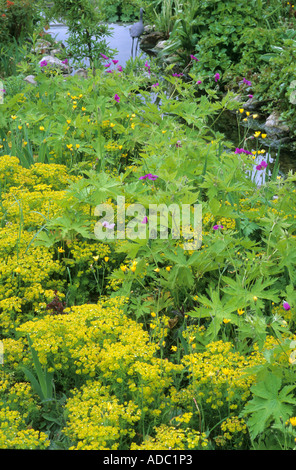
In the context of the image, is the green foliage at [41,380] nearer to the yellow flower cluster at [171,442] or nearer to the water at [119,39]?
the yellow flower cluster at [171,442]

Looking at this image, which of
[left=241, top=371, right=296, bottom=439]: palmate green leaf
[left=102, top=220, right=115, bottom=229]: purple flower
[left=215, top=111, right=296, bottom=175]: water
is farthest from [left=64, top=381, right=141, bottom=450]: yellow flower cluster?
[left=215, top=111, right=296, bottom=175]: water

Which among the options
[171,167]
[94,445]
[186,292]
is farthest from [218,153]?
[94,445]

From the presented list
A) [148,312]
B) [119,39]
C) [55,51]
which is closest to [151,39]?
[119,39]

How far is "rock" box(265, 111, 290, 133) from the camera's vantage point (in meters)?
5.16

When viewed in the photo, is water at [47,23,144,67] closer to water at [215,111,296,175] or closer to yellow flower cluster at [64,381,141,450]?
water at [215,111,296,175]

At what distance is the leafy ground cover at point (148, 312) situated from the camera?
1.80 meters

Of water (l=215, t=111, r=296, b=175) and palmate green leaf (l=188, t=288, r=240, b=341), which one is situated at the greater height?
palmate green leaf (l=188, t=288, r=240, b=341)

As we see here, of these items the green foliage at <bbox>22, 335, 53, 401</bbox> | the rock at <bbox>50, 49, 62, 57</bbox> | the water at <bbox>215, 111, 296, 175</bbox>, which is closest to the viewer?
the green foliage at <bbox>22, 335, 53, 401</bbox>

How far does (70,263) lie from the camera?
2.70 meters

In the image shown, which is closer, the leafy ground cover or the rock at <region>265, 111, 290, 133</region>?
the leafy ground cover

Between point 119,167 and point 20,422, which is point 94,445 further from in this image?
point 119,167

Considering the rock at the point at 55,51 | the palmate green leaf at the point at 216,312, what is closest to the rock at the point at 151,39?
the rock at the point at 55,51

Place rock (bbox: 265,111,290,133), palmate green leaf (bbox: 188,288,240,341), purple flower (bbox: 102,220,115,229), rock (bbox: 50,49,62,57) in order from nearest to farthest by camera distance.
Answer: palmate green leaf (bbox: 188,288,240,341) < purple flower (bbox: 102,220,115,229) < rock (bbox: 265,111,290,133) < rock (bbox: 50,49,62,57)

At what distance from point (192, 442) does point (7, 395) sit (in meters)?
0.85
